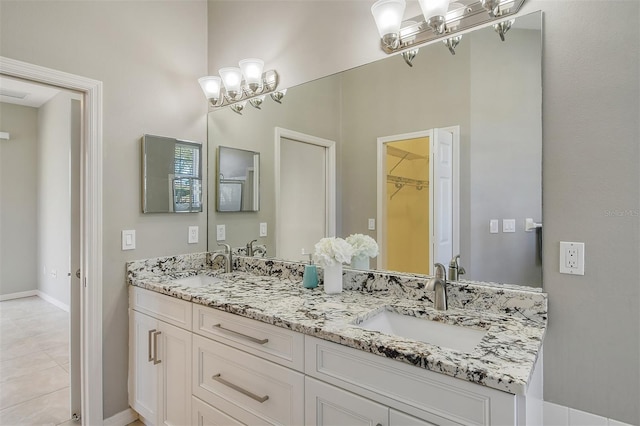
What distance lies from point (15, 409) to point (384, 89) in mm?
3052

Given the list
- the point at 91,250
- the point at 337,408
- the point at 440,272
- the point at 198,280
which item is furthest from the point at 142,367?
the point at 440,272

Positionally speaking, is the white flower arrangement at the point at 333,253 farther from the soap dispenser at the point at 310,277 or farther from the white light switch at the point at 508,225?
the white light switch at the point at 508,225

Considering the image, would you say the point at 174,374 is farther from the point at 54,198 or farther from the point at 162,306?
the point at 54,198

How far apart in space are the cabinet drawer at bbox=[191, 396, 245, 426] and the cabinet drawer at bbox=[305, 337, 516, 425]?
0.56m

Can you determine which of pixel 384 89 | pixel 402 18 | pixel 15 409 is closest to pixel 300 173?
pixel 384 89

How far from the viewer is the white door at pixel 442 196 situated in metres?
1.51

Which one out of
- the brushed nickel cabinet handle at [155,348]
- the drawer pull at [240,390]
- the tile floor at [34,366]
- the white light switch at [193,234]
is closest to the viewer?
the drawer pull at [240,390]

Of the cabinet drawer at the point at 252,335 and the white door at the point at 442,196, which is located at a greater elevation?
the white door at the point at 442,196

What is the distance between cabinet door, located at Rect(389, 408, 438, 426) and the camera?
955 millimetres

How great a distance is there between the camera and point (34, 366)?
9.54 feet

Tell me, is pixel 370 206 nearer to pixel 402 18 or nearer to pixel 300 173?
pixel 300 173

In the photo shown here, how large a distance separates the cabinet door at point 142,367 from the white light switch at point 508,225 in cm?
178

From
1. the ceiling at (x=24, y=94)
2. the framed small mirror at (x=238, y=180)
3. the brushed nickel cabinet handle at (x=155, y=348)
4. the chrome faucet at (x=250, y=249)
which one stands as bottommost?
the brushed nickel cabinet handle at (x=155, y=348)

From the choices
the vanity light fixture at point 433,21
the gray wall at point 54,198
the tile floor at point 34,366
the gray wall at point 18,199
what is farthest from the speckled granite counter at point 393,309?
the gray wall at point 18,199
